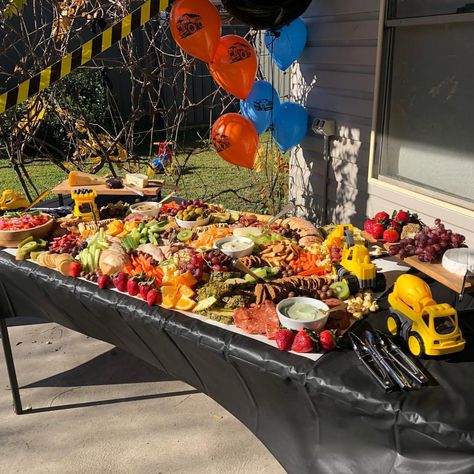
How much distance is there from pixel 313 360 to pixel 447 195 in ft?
7.60

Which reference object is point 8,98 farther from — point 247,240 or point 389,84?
point 389,84

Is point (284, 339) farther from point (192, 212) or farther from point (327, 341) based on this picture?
point (192, 212)

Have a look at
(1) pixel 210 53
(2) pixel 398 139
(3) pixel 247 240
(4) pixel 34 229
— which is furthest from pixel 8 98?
(2) pixel 398 139

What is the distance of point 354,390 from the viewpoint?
1.56 meters

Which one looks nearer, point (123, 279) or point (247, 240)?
point (123, 279)

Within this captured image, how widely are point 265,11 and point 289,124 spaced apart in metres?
1.34

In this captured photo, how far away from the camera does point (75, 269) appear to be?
2.45m

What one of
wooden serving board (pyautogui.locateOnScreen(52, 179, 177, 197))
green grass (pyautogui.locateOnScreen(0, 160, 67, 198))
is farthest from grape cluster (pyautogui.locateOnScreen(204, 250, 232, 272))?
green grass (pyautogui.locateOnScreen(0, 160, 67, 198))

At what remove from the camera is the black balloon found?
3449mm

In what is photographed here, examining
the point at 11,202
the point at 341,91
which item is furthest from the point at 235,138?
the point at 11,202

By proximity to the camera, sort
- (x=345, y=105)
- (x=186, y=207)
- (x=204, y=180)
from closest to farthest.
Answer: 1. (x=186, y=207)
2. (x=345, y=105)
3. (x=204, y=180)

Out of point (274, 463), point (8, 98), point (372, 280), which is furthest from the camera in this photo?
point (8, 98)

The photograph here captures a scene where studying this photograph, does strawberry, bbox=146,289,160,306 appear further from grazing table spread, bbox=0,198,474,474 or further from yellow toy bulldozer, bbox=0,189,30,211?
yellow toy bulldozer, bbox=0,189,30,211

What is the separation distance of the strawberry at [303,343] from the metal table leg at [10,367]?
75.4 inches
